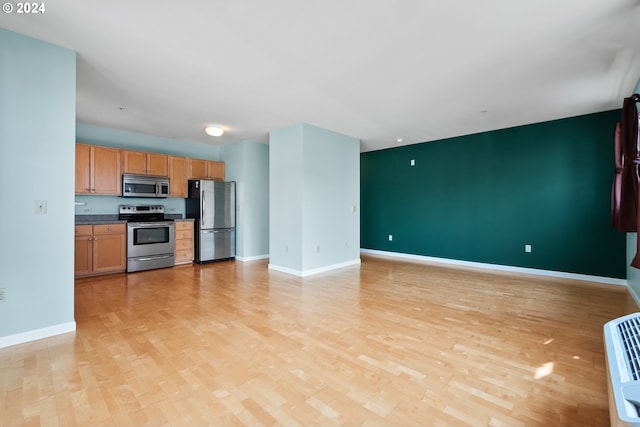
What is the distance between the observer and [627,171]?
8.21 ft

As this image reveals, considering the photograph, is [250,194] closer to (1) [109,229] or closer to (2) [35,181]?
(1) [109,229]

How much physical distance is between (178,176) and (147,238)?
137 cm

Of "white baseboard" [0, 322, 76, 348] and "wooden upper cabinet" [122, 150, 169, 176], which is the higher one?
"wooden upper cabinet" [122, 150, 169, 176]

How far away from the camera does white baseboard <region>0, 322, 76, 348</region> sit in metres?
2.31

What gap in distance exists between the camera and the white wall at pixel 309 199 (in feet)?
15.9

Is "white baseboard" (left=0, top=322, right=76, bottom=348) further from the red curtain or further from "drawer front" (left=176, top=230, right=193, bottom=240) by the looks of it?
the red curtain

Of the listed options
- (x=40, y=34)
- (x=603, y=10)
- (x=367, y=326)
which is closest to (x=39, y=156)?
(x=40, y=34)

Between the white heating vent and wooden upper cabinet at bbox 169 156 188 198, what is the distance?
6.19 meters

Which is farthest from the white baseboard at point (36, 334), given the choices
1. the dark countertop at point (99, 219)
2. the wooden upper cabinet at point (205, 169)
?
the wooden upper cabinet at point (205, 169)

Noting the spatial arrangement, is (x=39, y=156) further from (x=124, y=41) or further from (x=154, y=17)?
(x=154, y=17)

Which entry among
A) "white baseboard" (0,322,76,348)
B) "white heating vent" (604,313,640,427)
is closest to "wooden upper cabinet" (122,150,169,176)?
"white baseboard" (0,322,76,348)

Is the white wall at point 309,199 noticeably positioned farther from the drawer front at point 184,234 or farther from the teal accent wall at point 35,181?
the teal accent wall at point 35,181

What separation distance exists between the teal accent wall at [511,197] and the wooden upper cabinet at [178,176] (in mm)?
Result: 4434

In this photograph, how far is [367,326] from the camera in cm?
274
